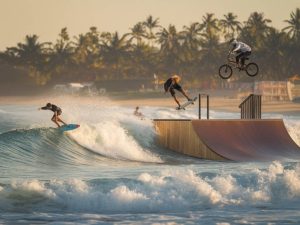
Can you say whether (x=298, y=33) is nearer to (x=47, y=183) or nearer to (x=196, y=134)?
(x=196, y=134)

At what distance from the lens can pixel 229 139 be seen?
29.2 metres

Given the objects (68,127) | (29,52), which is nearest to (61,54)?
(29,52)

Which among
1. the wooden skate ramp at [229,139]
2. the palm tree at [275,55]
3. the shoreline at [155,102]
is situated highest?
the palm tree at [275,55]

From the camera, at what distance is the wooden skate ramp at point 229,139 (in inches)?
1097

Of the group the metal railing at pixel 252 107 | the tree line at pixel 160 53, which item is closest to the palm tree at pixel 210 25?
the tree line at pixel 160 53

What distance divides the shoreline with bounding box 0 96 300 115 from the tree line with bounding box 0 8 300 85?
6561 mm

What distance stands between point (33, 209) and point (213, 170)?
801cm

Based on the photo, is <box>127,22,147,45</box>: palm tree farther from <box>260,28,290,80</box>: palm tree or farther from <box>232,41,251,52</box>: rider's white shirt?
<box>232,41,251,52</box>: rider's white shirt

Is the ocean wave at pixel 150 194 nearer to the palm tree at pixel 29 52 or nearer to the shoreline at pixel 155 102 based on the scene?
the shoreline at pixel 155 102

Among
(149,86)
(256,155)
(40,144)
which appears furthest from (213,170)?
(149,86)

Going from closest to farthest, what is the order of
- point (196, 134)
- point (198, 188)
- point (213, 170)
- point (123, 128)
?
point (198, 188)
point (213, 170)
point (196, 134)
point (123, 128)

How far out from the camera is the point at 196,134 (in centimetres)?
2764

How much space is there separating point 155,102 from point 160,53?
83.3 feet

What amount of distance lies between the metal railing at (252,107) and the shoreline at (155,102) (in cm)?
6788
